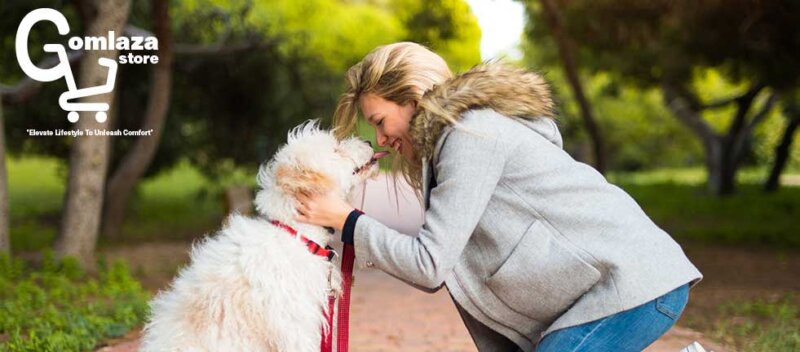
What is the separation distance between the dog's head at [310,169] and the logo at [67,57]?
5290 mm

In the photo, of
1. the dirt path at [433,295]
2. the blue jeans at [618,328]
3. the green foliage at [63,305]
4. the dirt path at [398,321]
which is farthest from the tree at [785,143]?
the blue jeans at [618,328]

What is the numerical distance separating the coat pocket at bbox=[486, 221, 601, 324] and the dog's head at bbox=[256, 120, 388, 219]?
0.61 meters

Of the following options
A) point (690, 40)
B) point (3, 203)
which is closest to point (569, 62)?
point (690, 40)

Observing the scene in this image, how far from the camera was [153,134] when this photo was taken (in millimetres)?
10773

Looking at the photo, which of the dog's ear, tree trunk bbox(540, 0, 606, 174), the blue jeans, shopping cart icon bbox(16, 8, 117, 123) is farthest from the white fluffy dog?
tree trunk bbox(540, 0, 606, 174)

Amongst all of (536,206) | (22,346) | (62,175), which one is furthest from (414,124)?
(62,175)

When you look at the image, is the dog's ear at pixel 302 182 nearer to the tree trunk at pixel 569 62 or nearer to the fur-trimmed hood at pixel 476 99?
the fur-trimmed hood at pixel 476 99

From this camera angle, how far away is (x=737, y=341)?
5867 mm

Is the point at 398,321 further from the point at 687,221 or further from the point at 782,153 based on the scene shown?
the point at 782,153

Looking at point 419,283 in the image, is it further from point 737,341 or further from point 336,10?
point 336,10

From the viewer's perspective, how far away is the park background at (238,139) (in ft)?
23.0

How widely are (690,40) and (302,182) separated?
11.0m

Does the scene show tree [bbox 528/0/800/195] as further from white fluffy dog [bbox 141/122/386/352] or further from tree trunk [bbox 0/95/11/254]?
white fluffy dog [bbox 141/122/386/352]

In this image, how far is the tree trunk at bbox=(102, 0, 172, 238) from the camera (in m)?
9.77
